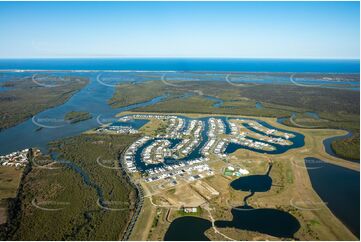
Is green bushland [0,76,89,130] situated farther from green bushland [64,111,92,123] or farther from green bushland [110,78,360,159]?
green bushland [110,78,360,159]

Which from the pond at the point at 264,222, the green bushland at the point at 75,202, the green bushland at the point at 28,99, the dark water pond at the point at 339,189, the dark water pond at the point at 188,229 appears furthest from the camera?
the green bushland at the point at 28,99

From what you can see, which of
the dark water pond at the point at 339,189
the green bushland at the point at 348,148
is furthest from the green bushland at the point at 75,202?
the green bushland at the point at 348,148

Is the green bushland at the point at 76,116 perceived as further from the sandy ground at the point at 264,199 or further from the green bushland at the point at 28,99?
the sandy ground at the point at 264,199

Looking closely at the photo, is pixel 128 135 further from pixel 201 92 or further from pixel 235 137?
pixel 201 92

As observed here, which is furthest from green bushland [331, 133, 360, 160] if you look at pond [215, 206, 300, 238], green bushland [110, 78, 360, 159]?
pond [215, 206, 300, 238]

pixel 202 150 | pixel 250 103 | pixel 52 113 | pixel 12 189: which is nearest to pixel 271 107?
pixel 250 103

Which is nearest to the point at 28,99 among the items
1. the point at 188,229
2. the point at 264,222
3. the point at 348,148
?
the point at 188,229
